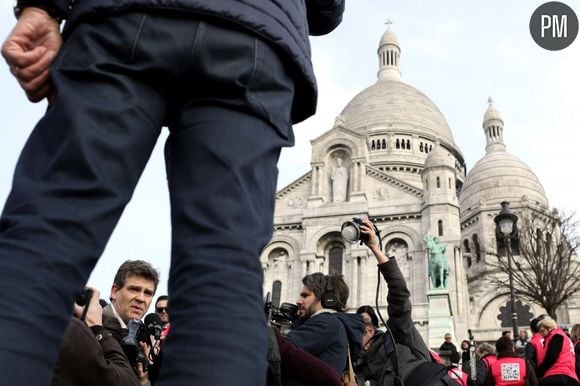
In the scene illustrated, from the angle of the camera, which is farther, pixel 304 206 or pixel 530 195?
pixel 530 195

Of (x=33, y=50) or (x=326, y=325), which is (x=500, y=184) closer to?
(x=326, y=325)

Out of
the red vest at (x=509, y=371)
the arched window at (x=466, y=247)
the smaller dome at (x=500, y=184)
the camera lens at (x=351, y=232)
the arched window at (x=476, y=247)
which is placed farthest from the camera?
the smaller dome at (x=500, y=184)

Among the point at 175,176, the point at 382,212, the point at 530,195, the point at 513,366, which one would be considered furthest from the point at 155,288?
the point at 530,195

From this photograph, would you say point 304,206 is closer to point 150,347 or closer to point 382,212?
point 382,212

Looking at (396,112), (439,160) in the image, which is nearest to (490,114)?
(396,112)

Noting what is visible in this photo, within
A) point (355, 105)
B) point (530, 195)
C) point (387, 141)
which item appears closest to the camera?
point (530, 195)

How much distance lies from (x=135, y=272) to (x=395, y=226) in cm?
2971

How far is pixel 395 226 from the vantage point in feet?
111

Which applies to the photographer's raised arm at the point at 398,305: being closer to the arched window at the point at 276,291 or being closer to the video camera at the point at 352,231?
the video camera at the point at 352,231

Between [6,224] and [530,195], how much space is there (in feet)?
157

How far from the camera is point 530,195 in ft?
151

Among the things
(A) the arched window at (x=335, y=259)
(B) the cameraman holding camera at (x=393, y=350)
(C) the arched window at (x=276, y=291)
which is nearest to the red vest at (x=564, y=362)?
(B) the cameraman holding camera at (x=393, y=350)

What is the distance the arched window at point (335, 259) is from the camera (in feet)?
110

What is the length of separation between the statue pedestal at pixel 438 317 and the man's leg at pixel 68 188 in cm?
2582
